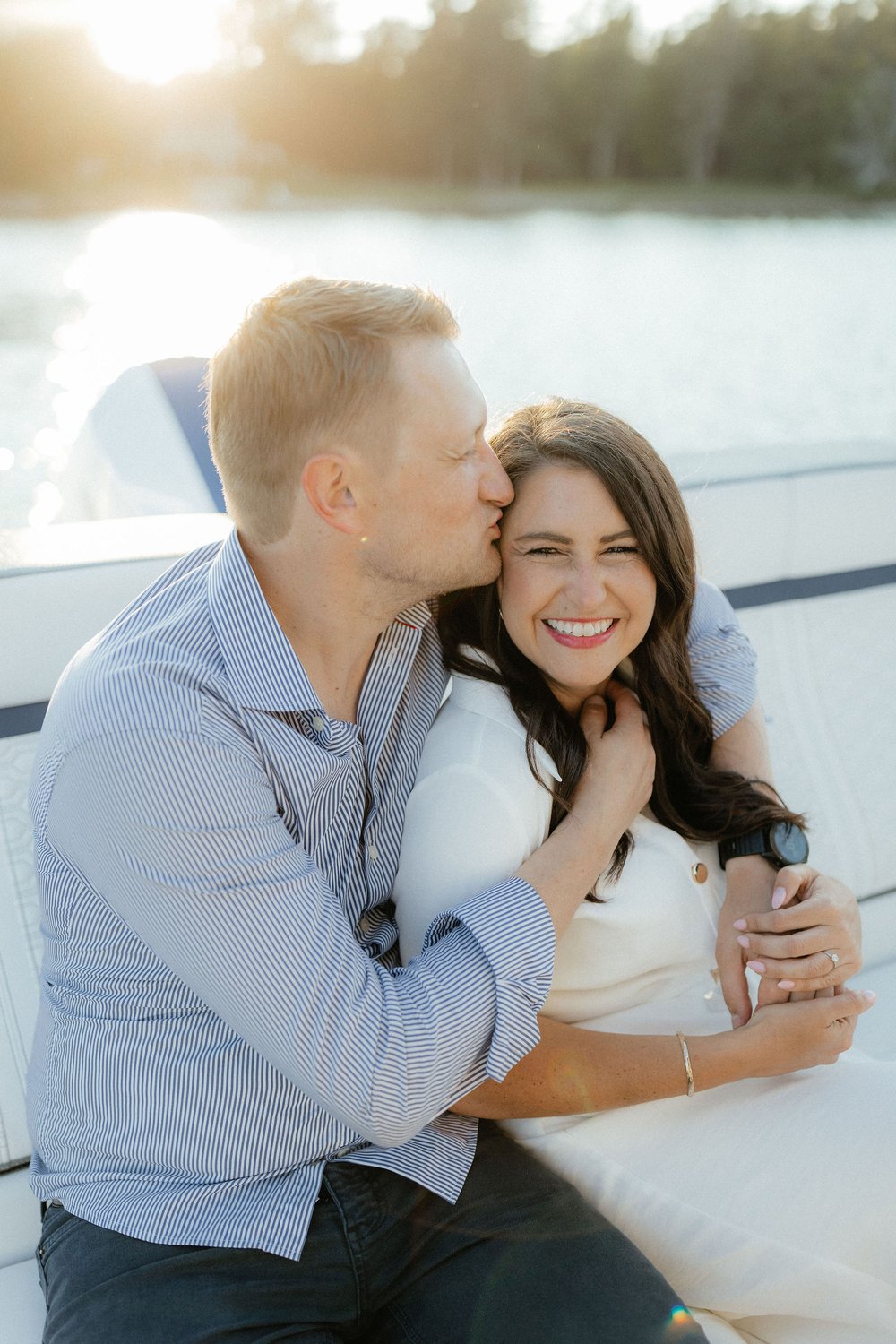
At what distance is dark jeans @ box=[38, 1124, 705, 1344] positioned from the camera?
1.04 meters

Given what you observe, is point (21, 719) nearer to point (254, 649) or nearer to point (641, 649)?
point (254, 649)

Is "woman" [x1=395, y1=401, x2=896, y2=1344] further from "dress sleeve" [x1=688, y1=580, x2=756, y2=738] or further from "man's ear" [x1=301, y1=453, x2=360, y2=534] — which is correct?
"man's ear" [x1=301, y1=453, x2=360, y2=534]

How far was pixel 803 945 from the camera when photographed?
4.29ft

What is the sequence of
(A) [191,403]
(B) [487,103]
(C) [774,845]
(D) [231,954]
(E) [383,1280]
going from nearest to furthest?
(D) [231,954] → (E) [383,1280] → (C) [774,845] → (A) [191,403] → (B) [487,103]

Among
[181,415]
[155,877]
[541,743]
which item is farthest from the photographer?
[181,415]

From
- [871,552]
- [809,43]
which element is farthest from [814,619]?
[809,43]

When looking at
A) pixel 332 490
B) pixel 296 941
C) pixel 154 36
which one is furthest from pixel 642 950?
pixel 154 36

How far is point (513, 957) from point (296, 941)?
0.21 metres

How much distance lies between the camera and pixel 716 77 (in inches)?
377

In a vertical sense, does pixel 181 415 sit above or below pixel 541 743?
above

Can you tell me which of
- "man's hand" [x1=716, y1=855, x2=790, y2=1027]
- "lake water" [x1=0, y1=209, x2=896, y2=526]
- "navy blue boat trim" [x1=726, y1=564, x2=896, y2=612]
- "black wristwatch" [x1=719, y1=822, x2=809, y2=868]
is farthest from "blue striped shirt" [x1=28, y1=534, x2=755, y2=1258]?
"lake water" [x1=0, y1=209, x2=896, y2=526]

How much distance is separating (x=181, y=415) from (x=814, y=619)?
132 cm

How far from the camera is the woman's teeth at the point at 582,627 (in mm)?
1338

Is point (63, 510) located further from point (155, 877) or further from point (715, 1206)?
point (715, 1206)
